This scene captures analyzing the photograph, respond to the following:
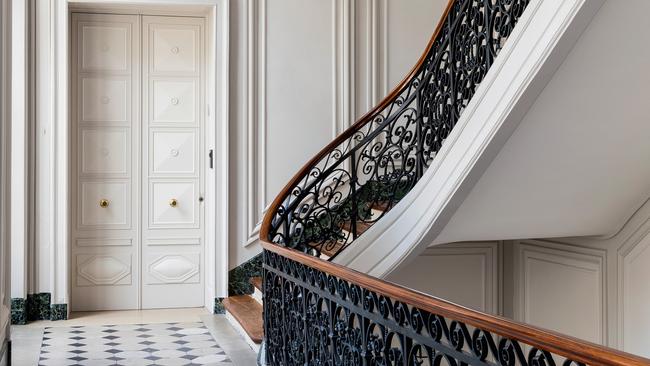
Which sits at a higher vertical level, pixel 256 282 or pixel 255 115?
pixel 255 115

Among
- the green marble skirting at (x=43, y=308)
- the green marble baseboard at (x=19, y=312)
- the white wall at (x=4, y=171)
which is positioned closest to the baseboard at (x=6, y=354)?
the white wall at (x=4, y=171)

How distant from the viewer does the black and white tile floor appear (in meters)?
5.97

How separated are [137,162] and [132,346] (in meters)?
2.33

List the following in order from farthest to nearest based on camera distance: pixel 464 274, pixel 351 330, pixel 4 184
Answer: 1. pixel 464 274
2. pixel 4 184
3. pixel 351 330

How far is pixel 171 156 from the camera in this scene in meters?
8.24

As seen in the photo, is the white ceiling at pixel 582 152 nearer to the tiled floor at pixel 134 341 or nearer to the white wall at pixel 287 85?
the tiled floor at pixel 134 341

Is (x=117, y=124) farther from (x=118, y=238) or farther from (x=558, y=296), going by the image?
(x=558, y=296)

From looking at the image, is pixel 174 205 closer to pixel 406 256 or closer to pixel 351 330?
pixel 406 256

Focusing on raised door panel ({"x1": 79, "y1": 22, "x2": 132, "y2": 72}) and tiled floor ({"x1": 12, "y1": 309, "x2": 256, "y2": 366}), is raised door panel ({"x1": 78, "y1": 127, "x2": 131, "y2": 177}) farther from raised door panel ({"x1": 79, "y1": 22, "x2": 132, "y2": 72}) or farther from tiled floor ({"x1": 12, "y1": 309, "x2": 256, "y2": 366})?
tiled floor ({"x1": 12, "y1": 309, "x2": 256, "y2": 366})

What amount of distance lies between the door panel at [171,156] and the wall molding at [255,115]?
80 centimetres

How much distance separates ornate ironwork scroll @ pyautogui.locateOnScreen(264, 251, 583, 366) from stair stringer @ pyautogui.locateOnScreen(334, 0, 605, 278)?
73cm

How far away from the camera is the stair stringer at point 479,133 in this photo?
13.4 ft

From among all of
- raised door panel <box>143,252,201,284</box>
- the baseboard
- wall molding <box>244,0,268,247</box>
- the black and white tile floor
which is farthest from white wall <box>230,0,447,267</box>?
the baseboard

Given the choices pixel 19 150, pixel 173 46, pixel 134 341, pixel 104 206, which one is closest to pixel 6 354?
pixel 134 341
